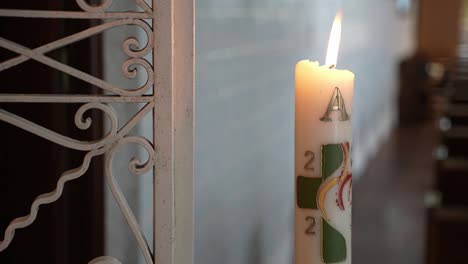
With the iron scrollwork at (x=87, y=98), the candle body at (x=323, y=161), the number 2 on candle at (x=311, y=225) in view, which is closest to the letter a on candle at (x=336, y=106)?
the candle body at (x=323, y=161)

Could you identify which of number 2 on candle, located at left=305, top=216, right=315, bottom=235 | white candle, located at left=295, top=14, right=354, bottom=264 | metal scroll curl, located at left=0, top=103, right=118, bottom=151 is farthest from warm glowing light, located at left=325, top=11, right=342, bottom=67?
metal scroll curl, located at left=0, top=103, right=118, bottom=151

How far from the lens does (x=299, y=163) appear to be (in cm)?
88

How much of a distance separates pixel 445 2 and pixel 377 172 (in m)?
4.45

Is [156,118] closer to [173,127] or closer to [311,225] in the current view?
[173,127]

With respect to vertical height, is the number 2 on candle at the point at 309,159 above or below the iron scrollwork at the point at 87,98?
below

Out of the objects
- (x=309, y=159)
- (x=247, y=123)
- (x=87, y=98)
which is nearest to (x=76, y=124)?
(x=87, y=98)

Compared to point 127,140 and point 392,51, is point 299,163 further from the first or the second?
point 392,51

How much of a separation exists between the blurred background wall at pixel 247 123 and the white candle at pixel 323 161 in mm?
198

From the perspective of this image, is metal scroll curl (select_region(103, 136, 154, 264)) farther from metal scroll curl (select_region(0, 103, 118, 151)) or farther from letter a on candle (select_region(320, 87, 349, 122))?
letter a on candle (select_region(320, 87, 349, 122))

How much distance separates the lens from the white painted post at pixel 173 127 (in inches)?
29.1

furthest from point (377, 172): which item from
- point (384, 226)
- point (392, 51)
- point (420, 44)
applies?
point (420, 44)

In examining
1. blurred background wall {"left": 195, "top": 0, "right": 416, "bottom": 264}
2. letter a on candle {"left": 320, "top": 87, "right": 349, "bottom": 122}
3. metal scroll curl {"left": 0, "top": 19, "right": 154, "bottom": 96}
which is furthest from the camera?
blurred background wall {"left": 195, "top": 0, "right": 416, "bottom": 264}

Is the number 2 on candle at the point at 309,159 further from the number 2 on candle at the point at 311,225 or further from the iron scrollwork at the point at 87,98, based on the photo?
the iron scrollwork at the point at 87,98

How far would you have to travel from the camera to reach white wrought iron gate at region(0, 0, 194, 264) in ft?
2.34
